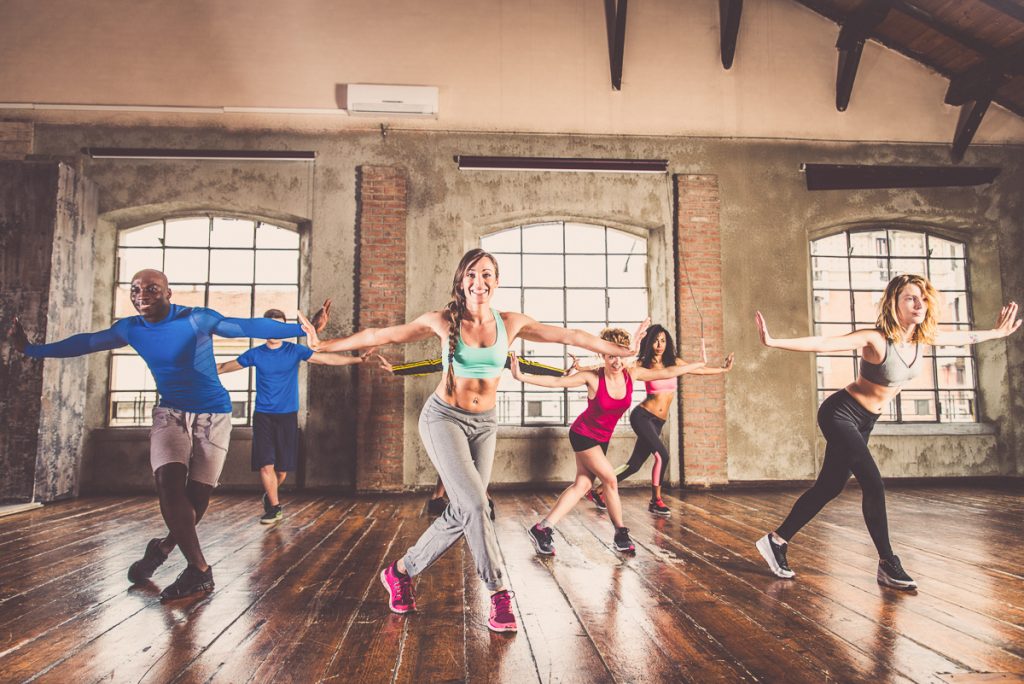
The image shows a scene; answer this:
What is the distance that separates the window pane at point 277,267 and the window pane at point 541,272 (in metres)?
2.63

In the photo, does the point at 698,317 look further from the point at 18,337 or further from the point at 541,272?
the point at 18,337

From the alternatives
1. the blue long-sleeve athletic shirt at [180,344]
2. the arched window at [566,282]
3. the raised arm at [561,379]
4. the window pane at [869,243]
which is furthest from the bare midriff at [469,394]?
the window pane at [869,243]

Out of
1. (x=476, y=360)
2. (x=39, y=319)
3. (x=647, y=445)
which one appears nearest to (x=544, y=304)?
(x=647, y=445)

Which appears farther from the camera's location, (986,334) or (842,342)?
(986,334)

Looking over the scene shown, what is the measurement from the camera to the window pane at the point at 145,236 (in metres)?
6.87

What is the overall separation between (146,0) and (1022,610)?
904 centimetres

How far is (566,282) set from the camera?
7090mm

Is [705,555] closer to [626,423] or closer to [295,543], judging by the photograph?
[295,543]

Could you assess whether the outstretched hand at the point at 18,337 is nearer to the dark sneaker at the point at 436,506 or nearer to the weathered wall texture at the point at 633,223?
the dark sneaker at the point at 436,506

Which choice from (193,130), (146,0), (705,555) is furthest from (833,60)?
(146,0)

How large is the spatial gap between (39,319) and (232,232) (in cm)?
203

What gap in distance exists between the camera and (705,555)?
3.68 m

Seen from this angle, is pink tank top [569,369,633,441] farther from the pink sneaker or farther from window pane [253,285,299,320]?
window pane [253,285,299,320]

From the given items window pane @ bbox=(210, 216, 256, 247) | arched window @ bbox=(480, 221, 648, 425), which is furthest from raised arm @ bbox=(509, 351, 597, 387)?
window pane @ bbox=(210, 216, 256, 247)
